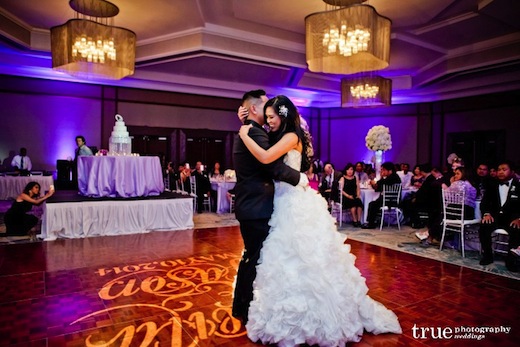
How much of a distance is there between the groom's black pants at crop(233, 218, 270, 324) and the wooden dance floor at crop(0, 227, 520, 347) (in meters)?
0.21

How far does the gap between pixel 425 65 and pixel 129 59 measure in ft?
26.4

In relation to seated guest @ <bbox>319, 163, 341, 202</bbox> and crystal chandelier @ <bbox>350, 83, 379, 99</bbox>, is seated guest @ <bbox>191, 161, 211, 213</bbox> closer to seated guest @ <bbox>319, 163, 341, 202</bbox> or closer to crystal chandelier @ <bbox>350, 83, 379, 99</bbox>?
seated guest @ <bbox>319, 163, 341, 202</bbox>

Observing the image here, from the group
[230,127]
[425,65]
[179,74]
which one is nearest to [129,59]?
[179,74]

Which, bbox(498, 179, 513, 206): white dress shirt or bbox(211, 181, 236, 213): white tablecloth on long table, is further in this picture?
bbox(211, 181, 236, 213): white tablecloth on long table

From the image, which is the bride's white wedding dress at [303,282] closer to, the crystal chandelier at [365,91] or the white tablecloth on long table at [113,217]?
the white tablecloth on long table at [113,217]

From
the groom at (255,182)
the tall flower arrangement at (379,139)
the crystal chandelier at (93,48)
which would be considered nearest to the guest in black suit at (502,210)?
the groom at (255,182)

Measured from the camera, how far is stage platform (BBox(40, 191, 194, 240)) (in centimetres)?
558

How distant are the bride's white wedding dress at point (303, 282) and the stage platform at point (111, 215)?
4239 millimetres

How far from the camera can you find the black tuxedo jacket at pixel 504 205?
4422 millimetres

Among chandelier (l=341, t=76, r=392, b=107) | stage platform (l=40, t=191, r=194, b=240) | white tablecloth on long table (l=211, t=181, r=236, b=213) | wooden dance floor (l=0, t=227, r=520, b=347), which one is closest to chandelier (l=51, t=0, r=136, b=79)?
stage platform (l=40, t=191, r=194, b=240)

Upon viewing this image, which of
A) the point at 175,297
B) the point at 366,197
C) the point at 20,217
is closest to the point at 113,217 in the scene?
the point at 20,217

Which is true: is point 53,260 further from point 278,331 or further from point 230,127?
point 230,127

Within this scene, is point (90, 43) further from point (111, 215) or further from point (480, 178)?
point (480, 178)

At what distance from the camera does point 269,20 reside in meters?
7.46
